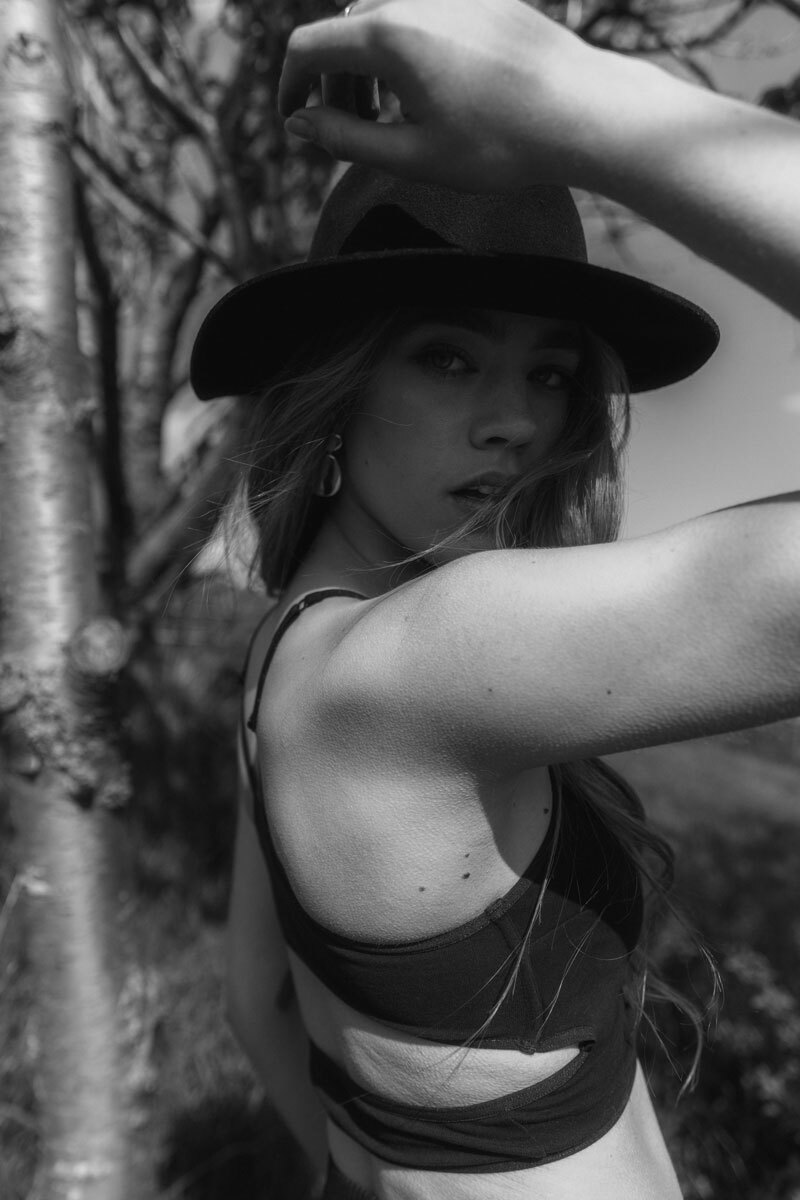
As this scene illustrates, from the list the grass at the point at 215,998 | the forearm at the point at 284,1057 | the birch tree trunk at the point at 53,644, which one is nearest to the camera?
the forearm at the point at 284,1057

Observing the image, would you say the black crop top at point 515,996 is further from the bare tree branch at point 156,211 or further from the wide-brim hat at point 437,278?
the bare tree branch at point 156,211

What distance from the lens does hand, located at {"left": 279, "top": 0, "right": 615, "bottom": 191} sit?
79 centimetres

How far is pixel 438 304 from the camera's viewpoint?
120cm

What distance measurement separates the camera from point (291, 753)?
1093mm

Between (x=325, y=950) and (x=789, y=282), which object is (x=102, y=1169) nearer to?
(x=325, y=950)

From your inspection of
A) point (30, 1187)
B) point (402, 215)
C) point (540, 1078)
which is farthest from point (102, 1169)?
point (402, 215)

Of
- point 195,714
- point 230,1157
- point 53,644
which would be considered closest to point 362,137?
point 53,644

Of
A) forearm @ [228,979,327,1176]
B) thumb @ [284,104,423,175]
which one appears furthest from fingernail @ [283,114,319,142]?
forearm @ [228,979,327,1176]

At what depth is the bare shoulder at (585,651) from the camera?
778mm

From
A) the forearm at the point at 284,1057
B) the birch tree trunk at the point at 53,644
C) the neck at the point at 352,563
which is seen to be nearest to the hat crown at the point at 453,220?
the neck at the point at 352,563

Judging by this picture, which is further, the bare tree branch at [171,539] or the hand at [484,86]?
the bare tree branch at [171,539]

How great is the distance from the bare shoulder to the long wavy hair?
0.30 m

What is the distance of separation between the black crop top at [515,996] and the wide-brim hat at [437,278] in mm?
401

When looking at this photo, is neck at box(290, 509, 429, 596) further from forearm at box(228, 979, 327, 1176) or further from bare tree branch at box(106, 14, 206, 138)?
bare tree branch at box(106, 14, 206, 138)
